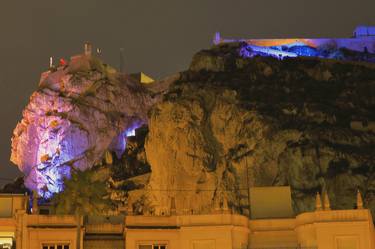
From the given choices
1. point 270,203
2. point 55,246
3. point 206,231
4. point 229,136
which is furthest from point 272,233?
point 229,136

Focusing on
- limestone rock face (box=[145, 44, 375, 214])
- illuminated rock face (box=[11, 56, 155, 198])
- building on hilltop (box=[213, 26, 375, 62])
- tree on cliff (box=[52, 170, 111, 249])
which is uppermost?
building on hilltop (box=[213, 26, 375, 62])

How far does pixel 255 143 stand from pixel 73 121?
5760 cm

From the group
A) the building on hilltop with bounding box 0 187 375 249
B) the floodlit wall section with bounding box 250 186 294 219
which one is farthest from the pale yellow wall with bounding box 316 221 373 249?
the floodlit wall section with bounding box 250 186 294 219

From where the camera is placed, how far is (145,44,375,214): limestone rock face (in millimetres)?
107688

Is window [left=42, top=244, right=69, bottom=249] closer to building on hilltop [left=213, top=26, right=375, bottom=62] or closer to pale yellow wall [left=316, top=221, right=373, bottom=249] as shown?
pale yellow wall [left=316, top=221, right=373, bottom=249]

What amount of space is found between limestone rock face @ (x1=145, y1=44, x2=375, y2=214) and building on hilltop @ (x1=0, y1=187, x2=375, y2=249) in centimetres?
4611

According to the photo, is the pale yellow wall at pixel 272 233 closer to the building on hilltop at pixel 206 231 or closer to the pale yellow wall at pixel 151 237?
the building on hilltop at pixel 206 231

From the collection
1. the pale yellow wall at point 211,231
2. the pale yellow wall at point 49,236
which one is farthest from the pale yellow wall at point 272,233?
the pale yellow wall at point 49,236

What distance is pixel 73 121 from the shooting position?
522 feet

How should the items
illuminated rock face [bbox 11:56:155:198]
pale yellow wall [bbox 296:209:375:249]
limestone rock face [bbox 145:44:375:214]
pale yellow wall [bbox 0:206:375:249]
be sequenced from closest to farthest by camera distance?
1. pale yellow wall [bbox 296:209:375:249]
2. pale yellow wall [bbox 0:206:375:249]
3. limestone rock face [bbox 145:44:375:214]
4. illuminated rock face [bbox 11:56:155:198]

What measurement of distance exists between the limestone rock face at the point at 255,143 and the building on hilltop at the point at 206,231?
4611cm

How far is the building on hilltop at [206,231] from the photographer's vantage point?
46844 millimetres

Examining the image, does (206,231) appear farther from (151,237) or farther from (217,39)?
(217,39)

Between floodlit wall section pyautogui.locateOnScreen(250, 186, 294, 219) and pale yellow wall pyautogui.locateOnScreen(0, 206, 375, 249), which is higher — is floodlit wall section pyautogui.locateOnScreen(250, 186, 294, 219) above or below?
above
